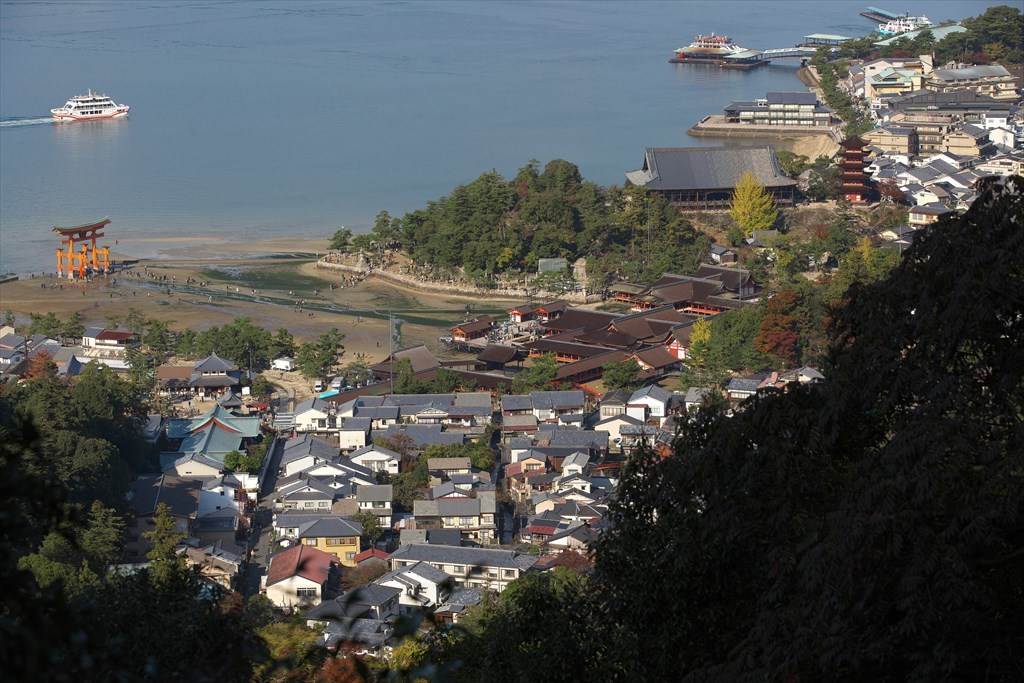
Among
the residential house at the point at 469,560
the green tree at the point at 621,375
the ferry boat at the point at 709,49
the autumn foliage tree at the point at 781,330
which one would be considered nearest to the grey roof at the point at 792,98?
the ferry boat at the point at 709,49

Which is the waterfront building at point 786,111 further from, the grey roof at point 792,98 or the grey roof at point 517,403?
the grey roof at point 517,403

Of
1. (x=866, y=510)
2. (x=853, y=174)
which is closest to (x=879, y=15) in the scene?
(x=853, y=174)

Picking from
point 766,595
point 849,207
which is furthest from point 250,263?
point 766,595

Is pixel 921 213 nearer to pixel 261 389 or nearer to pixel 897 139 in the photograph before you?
pixel 897 139

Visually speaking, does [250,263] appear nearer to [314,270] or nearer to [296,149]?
[314,270]

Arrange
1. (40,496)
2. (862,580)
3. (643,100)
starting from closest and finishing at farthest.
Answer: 1. (40,496)
2. (862,580)
3. (643,100)

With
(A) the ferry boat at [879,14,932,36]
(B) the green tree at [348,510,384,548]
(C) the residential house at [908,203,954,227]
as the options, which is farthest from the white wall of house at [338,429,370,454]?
(A) the ferry boat at [879,14,932,36]
